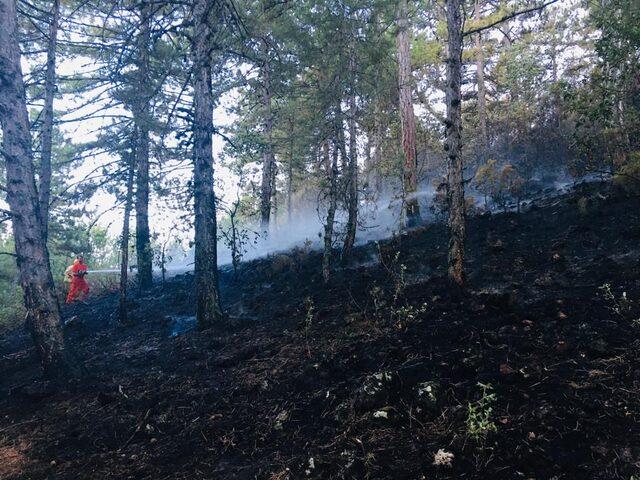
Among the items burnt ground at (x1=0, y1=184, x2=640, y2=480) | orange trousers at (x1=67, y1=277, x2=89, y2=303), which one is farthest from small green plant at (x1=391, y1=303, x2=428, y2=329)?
orange trousers at (x1=67, y1=277, x2=89, y2=303)

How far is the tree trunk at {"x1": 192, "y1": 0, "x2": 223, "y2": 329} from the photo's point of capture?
7910 millimetres

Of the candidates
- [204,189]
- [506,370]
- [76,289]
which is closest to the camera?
[506,370]

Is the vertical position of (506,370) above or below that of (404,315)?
below

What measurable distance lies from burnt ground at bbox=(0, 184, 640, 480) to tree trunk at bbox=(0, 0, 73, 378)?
0.67m

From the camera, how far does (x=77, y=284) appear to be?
13.5 meters

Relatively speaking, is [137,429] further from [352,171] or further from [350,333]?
[352,171]

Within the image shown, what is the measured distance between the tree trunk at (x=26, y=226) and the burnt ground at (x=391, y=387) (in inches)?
26.4

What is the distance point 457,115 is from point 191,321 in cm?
738

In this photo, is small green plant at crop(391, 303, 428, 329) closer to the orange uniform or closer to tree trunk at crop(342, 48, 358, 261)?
tree trunk at crop(342, 48, 358, 261)

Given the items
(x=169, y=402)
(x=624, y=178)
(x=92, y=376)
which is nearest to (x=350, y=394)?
(x=169, y=402)

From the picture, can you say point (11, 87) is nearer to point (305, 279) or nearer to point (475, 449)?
point (305, 279)

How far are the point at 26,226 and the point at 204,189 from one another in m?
3.15

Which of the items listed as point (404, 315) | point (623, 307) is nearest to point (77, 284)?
point (404, 315)

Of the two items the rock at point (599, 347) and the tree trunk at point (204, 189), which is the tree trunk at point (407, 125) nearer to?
the tree trunk at point (204, 189)
